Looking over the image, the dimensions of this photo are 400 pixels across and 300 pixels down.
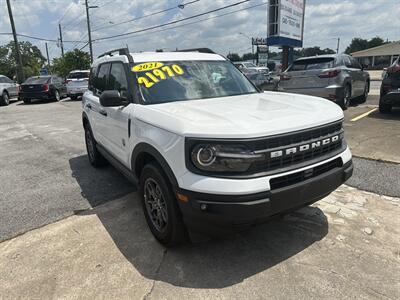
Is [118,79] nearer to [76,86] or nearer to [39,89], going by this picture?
[76,86]

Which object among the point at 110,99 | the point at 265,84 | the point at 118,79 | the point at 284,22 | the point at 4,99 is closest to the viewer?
the point at 110,99

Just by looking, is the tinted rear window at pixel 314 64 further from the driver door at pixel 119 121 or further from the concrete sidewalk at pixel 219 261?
the driver door at pixel 119 121

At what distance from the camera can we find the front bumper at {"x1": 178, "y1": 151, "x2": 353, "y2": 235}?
2.49 m

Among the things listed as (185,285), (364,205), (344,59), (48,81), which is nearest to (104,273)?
(185,285)

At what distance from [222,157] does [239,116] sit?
469 mm

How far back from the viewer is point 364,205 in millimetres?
4016

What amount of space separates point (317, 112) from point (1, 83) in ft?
67.3

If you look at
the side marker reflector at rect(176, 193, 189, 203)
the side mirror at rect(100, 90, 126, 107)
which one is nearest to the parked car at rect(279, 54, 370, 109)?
the side mirror at rect(100, 90, 126, 107)

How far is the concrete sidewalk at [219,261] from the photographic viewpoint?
8.70 ft

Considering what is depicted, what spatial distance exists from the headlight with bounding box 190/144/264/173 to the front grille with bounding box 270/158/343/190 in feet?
0.82

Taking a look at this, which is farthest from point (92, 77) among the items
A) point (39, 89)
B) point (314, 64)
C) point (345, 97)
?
point (39, 89)

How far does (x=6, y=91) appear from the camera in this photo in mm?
19203

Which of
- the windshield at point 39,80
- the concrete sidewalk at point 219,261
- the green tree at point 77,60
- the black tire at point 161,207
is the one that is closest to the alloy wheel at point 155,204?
Answer: the black tire at point 161,207

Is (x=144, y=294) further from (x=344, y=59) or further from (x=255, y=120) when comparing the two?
(x=344, y=59)
